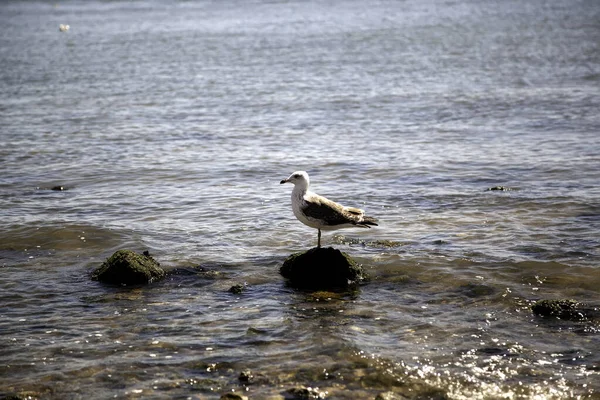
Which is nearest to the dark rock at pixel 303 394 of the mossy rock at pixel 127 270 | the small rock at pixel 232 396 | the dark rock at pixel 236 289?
the small rock at pixel 232 396

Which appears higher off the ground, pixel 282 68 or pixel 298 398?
pixel 282 68

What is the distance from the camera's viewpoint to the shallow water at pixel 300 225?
9.72 metres

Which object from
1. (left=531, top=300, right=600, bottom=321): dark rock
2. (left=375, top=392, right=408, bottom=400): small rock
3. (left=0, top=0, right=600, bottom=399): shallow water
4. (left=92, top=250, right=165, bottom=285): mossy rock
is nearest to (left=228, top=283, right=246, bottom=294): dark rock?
(left=0, top=0, right=600, bottom=399): shallow water

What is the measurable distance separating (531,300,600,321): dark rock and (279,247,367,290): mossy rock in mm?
2755

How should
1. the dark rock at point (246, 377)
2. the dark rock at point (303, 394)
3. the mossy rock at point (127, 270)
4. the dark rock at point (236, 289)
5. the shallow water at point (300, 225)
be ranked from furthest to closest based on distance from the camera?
the mossy rock at point (127, 270), the dark rock at point (236, 289), the shallow water at point (300, 225), the dark rock at point (246, 377), the dark rock at point (303, 394)

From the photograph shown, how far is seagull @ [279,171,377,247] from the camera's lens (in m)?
12.4

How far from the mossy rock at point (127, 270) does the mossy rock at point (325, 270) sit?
2.23m

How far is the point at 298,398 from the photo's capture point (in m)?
8.88

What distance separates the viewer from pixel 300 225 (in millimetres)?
15727

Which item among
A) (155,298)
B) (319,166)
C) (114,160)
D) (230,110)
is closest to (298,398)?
(155,298)

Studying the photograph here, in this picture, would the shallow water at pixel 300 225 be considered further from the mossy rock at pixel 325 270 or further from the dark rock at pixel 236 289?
the mossy rock at pixel 325 270

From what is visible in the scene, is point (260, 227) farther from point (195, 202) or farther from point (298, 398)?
point (298, 398)

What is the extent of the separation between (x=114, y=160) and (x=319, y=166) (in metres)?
→ 5.58

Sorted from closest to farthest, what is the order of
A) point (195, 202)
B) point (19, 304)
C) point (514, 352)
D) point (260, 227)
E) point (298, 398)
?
point (298, 398)
point (514, 352)
point (19, 304)
point (260, 227)
point (195, 202)
